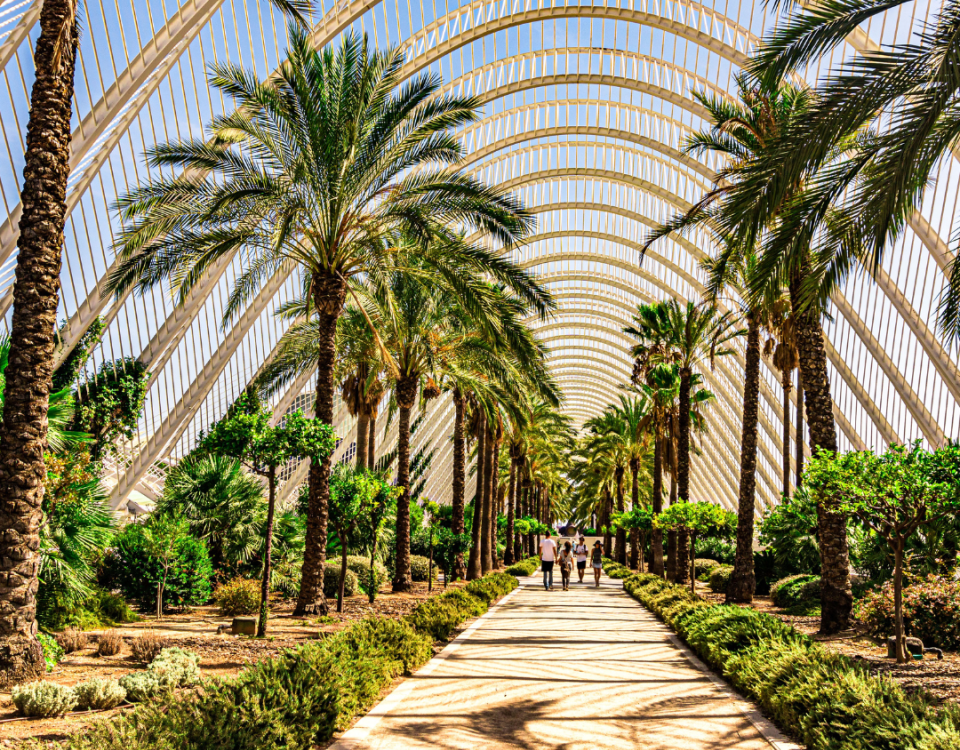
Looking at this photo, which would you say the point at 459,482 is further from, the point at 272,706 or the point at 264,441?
the point at 272,706

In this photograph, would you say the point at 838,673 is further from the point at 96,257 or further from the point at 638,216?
the point at 638,216

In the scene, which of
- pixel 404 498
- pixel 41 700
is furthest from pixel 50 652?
pixel 404 498

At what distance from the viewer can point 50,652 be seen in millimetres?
8977

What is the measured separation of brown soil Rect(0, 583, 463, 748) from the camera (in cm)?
659

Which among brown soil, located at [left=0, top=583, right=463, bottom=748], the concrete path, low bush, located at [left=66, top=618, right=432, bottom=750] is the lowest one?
the concrete path

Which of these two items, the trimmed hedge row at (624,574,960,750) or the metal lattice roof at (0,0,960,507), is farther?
the metal lattice roof at (0,0,960,507)

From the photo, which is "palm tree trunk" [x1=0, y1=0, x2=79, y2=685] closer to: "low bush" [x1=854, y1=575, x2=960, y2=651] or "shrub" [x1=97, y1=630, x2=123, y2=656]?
"shrub" [x1=97, y1=630, x2=123, y2=656]

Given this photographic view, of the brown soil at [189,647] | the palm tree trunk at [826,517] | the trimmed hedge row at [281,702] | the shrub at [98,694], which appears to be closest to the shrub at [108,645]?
the brown soil at [189,647]

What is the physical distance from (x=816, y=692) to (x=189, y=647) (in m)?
7.83

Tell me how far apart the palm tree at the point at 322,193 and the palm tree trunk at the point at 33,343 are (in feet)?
15.6

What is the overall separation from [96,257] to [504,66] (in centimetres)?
1697

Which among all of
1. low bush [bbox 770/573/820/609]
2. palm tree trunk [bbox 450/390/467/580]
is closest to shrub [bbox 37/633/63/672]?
low bush [bbox 770/573/820/609]

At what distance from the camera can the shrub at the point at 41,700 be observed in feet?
22.2

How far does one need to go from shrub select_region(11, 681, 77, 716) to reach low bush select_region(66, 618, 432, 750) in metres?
0.91
